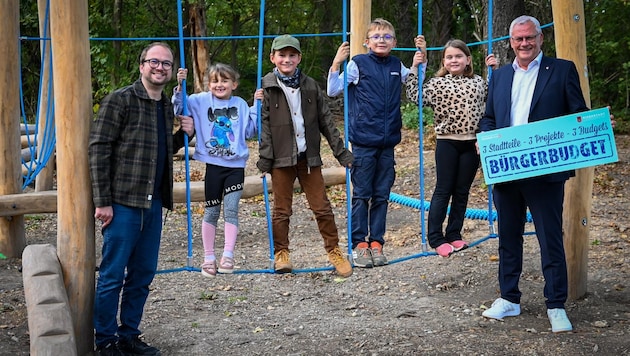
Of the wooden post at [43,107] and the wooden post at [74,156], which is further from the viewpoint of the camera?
the wooden post at [43,107]

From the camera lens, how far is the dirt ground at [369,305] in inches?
203

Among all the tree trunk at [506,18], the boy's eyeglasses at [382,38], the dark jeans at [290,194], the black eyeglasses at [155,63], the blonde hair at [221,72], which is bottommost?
the dark jeans at [290,194]

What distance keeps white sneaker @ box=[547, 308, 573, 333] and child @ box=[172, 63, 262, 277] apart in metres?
1.98

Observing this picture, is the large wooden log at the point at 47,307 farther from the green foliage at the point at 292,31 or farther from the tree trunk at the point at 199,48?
the tree trunk at the point at 199,48

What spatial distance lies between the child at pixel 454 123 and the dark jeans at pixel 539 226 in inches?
15.7

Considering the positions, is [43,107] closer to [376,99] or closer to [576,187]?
[376,99]

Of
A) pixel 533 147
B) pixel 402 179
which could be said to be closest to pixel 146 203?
pixel 533 147

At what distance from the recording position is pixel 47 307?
4.38 m

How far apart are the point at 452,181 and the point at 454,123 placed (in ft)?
1.29

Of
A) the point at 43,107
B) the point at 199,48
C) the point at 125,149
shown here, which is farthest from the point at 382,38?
the point at 199,48

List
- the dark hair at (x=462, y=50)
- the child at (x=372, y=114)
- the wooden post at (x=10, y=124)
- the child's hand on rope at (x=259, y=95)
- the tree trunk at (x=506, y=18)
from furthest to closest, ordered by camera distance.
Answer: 1. the tree trunk at (x=506, y=18)
2. the wooden post at (x=10, y=124)
3. the dark hair at (x=462, y=50)
4. the child at (x=372, y=114)
5. the child's hand on rope at (x=259, y=95)

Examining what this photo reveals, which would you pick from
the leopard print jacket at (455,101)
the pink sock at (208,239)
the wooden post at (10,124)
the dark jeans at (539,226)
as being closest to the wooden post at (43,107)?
the wooden post at (10,124)

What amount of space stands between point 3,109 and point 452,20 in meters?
13.3

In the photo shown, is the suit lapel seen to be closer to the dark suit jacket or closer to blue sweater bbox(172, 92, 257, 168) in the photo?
the dark suit jacket
